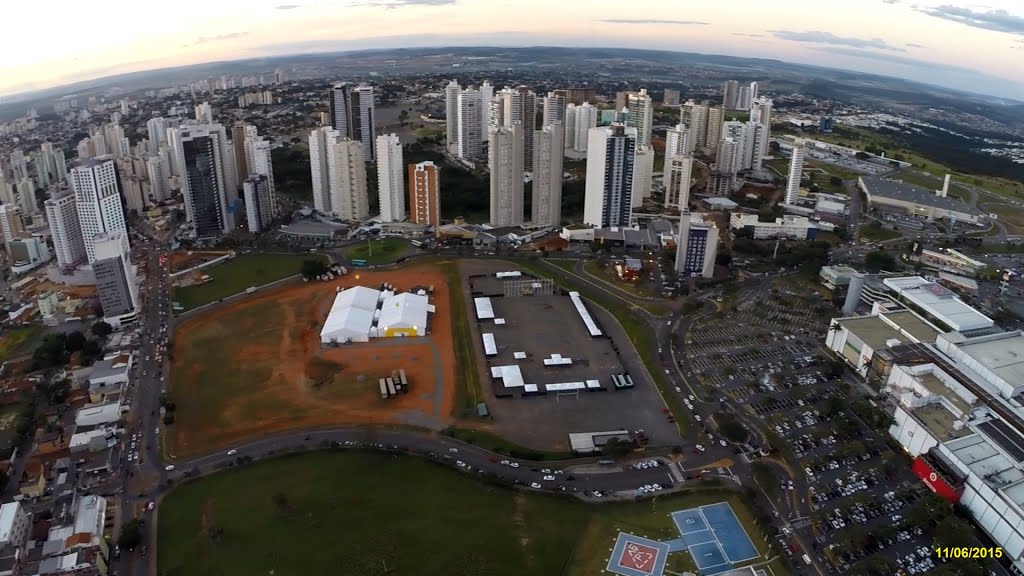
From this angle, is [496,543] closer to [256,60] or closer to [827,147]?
[827,147]

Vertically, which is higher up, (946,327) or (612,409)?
(946,327)

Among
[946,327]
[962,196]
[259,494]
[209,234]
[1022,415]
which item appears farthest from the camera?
[962,196]

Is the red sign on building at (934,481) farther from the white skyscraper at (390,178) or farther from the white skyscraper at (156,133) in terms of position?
the white skyscraper at (156,133)

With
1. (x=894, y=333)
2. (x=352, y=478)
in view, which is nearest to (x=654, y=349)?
(x=894, y=333)

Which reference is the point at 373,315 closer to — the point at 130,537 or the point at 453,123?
the point at 130,537

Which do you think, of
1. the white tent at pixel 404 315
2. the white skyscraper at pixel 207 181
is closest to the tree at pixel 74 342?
the white tent at pixel 404 315

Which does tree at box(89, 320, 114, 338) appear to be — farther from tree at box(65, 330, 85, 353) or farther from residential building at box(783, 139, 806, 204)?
residential building at box(783, 139, 806, 204)
